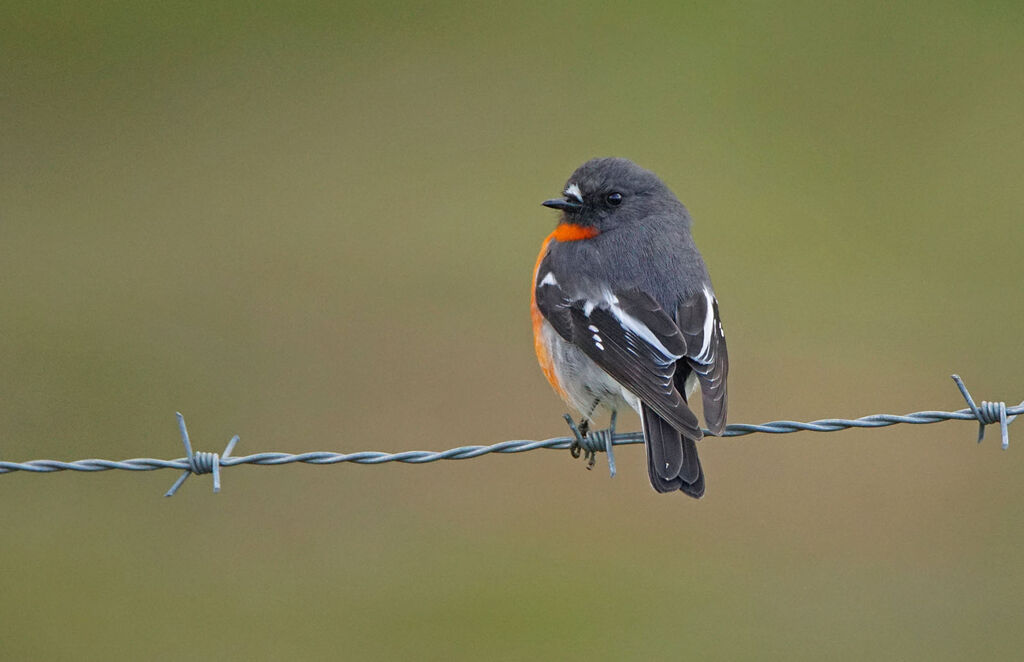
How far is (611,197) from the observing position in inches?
272

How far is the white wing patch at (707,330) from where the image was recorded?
5.84 meters

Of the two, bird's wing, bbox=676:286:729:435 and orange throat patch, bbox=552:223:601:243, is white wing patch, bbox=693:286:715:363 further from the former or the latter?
orange throat patch, bbox=552:223:601:243

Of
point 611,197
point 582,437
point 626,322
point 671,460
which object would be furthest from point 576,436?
point 611,197

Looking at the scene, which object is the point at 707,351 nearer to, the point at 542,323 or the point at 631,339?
the point at 631,339

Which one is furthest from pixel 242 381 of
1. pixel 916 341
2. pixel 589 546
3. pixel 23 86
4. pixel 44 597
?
pixel 23 86

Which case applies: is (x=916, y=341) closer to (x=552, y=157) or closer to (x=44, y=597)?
(x=552, y=157)

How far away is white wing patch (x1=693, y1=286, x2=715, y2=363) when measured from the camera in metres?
5.84

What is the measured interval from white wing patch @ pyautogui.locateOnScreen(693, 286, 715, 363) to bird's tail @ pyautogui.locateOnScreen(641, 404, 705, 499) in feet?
1.16

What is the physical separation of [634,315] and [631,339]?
0.52ft

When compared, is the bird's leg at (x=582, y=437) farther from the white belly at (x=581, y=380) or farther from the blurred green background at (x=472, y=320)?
the blurred green background at (x=472, y=320)

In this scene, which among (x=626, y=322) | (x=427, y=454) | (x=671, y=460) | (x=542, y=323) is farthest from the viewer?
(x=542, y=323)

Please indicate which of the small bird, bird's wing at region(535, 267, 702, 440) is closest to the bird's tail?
the small bird

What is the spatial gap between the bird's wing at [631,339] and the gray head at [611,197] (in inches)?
24.4

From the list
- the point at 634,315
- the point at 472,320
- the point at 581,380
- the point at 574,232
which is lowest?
the point at 581,380
